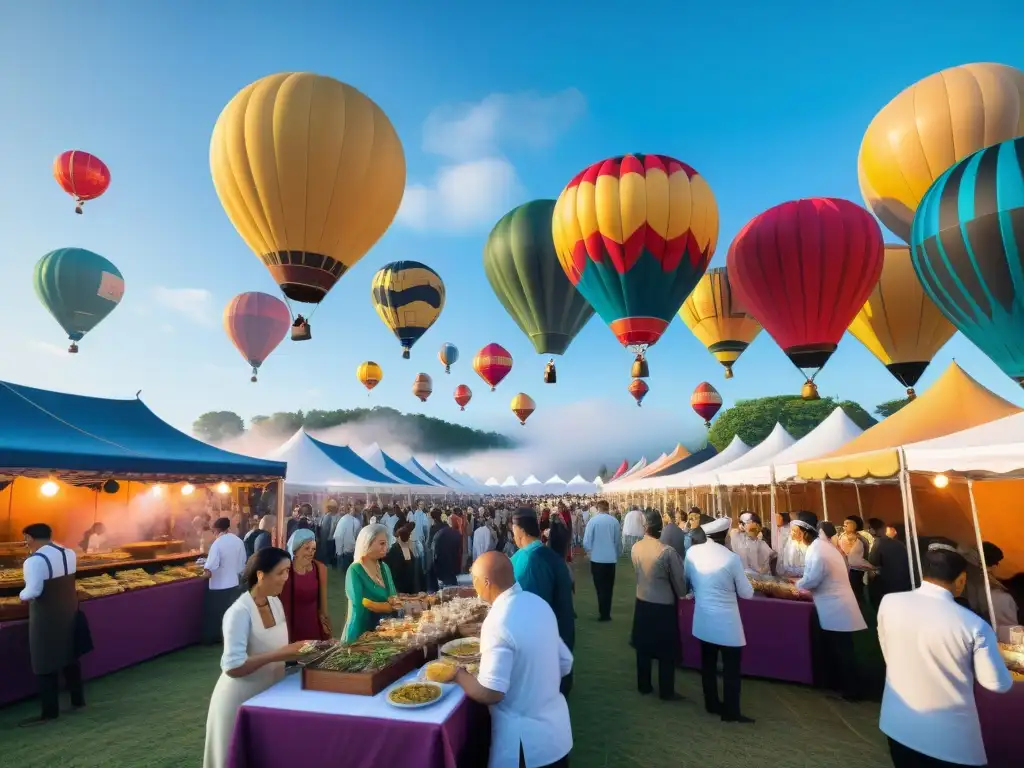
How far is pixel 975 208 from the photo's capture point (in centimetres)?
710

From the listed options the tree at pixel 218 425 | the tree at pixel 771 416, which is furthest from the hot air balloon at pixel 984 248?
the tree at pixel 218 425

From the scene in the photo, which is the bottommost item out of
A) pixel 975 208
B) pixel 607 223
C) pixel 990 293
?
pixel 990 293

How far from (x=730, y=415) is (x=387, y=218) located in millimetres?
48876

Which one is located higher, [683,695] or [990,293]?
[990,293]

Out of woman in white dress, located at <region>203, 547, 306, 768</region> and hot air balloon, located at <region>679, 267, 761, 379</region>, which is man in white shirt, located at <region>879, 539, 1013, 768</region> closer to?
woman in white dress, located at <region>203, 547, 306, 768</region>

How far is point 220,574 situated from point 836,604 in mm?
7294

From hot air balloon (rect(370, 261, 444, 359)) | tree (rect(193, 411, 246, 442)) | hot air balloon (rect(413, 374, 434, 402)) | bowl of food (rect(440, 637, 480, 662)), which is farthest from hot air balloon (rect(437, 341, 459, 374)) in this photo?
tree (rect(193, 411, 246, 442))

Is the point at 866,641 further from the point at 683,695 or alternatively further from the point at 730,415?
the point at 730,415

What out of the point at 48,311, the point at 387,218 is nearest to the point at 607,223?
the point at 387,218

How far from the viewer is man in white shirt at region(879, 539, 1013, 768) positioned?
8.48 feet

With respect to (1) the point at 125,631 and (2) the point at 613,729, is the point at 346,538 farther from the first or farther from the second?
(2) the point at 613,729

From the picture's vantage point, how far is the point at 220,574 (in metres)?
7.54

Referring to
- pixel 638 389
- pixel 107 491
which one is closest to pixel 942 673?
pixel 107 491

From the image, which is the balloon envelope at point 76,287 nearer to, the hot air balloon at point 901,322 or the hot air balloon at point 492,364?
the hot air balloon at point 492,364
